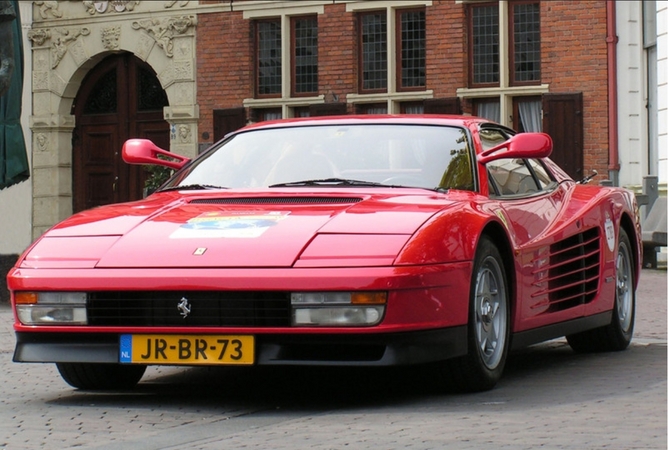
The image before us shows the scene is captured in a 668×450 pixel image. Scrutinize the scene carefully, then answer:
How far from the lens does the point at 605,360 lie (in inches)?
337

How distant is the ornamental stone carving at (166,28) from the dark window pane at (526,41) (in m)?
6.36

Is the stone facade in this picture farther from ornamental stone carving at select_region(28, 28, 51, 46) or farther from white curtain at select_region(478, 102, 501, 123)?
white curtain at select_region(478, 102, 501, 123)

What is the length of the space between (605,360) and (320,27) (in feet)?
61.4

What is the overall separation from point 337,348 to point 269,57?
2141 centimetres

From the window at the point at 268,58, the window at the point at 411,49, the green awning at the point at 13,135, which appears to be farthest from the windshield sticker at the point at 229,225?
the window at the point at 268,58

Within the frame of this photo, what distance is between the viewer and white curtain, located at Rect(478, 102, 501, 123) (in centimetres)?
2541

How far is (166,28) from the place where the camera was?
28109mm

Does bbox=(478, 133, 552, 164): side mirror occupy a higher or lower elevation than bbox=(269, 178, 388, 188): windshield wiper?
higher

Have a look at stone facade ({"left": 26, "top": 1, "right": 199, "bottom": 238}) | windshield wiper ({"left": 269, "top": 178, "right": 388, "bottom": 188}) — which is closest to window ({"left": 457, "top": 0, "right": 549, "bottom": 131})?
stone facade ({"left": 26, "top": 1, "right": 199, "bottom": 238})

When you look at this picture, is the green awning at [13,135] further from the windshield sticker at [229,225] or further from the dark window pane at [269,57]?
the dark window pane at [269,57]

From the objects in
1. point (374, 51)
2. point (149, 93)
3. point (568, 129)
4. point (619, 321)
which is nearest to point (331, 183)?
point (619, 321)

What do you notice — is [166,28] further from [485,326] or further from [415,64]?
[485,326]

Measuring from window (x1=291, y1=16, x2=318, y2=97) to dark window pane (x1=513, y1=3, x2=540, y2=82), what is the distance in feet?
12.6

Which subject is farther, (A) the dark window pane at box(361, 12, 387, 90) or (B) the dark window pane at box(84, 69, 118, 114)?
(B) the dark window pane at box(84, 69, 118, 114)
